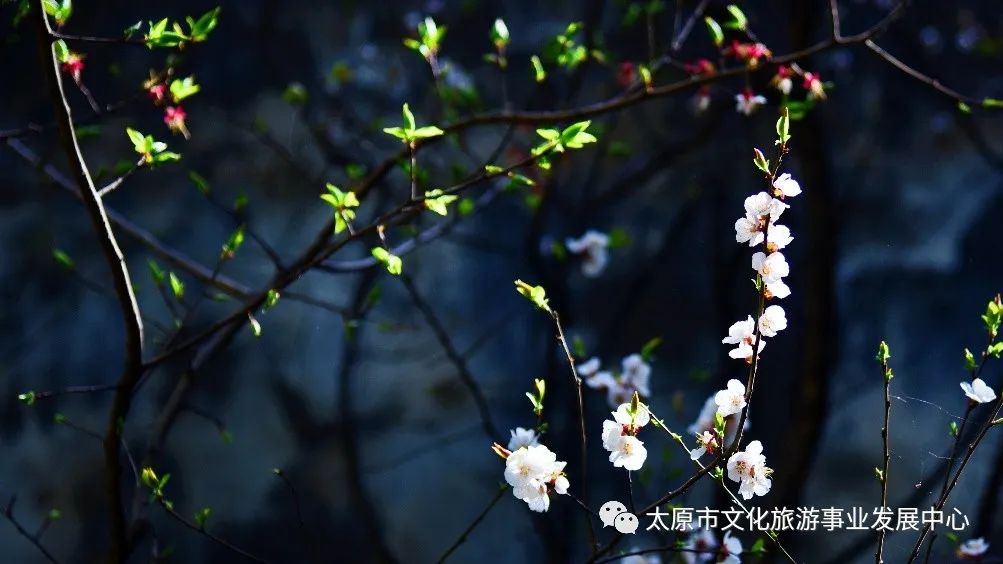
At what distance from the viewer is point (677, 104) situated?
2.08 metres

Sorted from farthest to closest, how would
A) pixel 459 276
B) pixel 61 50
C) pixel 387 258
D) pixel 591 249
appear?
pixel 459 276, pixel 591 249, pixel 61 50, pixel 387 258

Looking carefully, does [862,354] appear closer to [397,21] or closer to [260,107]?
[397,21]

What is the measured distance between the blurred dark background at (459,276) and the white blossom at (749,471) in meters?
0.88

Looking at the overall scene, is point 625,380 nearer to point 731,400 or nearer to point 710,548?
point 710,548

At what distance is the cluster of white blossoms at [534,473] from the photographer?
92 centimetres

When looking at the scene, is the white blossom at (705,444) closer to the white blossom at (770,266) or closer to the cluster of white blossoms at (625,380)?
the white blossom at (770,266)

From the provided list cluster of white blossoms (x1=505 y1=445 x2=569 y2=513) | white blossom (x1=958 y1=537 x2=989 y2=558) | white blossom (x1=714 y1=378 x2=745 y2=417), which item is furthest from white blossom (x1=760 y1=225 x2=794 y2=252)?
white blossom (x1=958 y1=537 x2=989 y2=558)

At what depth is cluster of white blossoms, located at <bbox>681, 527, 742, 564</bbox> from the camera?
45.9 inches

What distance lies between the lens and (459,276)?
2.07 metres

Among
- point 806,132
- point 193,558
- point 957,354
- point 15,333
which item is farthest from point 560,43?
point 15,333

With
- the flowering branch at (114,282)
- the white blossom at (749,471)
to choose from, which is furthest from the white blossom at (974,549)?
the flowering branch at (114,282)

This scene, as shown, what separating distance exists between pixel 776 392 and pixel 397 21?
114 cm

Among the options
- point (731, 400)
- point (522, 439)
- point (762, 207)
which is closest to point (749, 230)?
point (762, 207)

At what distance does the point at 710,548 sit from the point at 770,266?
0.57m
